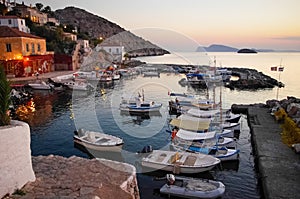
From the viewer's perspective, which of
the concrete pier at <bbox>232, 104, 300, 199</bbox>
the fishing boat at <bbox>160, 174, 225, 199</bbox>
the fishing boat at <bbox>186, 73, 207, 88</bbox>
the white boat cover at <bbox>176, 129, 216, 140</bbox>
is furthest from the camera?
the fishing boat at <bbox>186, 73, 207, 88</bbox>

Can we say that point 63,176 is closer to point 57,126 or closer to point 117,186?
point 117,186

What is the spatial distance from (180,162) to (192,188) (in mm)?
2171

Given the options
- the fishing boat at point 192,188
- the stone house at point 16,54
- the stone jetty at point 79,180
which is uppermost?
the stone house at point 16,54

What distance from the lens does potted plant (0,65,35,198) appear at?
6195mm

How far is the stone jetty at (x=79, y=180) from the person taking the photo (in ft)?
21.6

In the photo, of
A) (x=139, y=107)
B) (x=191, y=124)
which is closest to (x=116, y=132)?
(x=191, y=124)

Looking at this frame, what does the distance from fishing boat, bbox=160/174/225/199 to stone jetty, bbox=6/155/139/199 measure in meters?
3.12

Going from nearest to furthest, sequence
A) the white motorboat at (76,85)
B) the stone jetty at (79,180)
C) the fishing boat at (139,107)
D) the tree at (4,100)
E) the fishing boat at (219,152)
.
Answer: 1. the stone jetty at (79,180)
2. the tree at (4,100)
3. the fishing boat at (219,152)
4. the fishing boat at (139,107)
5. the white motorboat at (76,85)

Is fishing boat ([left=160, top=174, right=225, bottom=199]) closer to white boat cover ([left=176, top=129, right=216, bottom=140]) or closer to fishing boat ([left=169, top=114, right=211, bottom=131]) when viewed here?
white boat cover ([left=176, top=129, right=216, bottom=140])

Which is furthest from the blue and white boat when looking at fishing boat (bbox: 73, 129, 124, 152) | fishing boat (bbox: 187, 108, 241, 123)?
fishing boat (bbox: 187, 108, 241, 123)

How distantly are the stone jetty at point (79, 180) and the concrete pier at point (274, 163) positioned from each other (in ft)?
19.9

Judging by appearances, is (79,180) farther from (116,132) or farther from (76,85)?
(76,85)

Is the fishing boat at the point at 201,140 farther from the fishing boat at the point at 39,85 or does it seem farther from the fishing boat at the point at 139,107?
the fishing boat at the point at 39,85

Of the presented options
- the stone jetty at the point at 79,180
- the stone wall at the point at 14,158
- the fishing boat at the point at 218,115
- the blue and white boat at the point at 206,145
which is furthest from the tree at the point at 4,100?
the fishing boat at the point at 218,115
